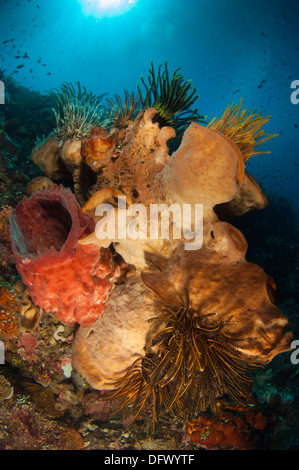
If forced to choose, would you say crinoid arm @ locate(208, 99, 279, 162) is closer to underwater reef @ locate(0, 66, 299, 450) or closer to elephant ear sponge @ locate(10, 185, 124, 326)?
underwater reef @ locate(0, 66, 299, 450)

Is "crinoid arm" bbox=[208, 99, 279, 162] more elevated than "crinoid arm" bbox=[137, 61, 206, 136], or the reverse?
"crinoid arm" bbox=[137, 61, 206, 136]

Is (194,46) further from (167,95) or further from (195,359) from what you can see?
(195,359)

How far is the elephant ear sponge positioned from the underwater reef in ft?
0.05

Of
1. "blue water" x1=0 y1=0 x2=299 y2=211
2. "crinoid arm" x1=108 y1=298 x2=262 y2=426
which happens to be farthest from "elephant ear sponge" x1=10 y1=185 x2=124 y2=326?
"blue water" x1=0 y1=0 x2=299 y2=211

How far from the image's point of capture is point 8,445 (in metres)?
4.13

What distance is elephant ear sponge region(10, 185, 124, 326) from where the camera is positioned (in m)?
2.38

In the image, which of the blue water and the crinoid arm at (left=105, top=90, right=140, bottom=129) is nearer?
the crinoid arm at (left=105, top=90, right=140, bottom=129)

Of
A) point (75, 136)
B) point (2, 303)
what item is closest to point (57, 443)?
point (2, 303)

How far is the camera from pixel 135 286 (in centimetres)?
318

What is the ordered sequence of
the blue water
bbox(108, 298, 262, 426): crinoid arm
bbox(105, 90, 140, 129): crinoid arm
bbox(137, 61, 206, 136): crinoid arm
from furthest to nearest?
the blue water → bbox(105, 90, 140, 129): crinoid arm → bbox(137, 61, 206, 136): crinoid arm → bbox(108, 298, 262, 426): crinoid arm

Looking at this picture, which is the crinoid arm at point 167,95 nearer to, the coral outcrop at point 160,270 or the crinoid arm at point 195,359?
the coral outcrop at point 160,270

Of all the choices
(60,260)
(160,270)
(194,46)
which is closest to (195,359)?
Answer: (160,270)

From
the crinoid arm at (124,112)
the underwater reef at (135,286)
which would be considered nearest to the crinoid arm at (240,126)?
the underwater reef at (135,286)

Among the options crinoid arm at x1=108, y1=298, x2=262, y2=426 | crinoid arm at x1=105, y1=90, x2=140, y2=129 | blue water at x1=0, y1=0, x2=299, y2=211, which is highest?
blue water at x1=0, y1=0, x2=299, y2=211
